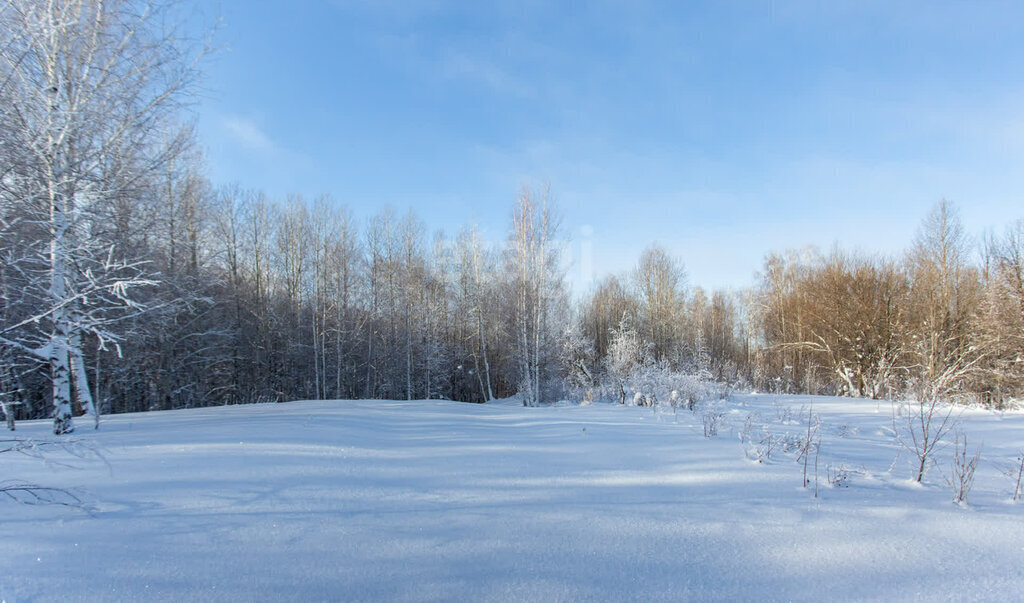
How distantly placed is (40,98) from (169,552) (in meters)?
5.74

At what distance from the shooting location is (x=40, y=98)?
4.86 m

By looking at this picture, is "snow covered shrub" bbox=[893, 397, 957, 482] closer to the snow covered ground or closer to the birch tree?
the snow covered ground

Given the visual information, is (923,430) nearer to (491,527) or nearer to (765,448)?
(765,448)

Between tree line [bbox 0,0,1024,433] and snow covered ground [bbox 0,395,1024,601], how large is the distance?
1.68 metres

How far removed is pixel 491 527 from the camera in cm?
274

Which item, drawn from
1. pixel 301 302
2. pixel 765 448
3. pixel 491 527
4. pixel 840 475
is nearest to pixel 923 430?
pixel 840 475

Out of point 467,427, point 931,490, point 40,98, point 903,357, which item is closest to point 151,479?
point 467,427

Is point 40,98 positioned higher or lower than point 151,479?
higher

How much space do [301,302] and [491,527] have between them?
21.7 m

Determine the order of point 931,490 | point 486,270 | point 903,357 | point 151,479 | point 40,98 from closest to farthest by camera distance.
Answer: point 151,479, point 931,490, point 40,98, point 903,357, point 486,270

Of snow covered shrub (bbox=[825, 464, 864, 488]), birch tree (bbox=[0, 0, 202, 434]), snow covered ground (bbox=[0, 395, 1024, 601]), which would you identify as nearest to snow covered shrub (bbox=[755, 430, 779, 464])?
snow covered ground (bbox=[0, 395, 1024, 601])

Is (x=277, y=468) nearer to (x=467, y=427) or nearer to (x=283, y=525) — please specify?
(x=283, y=525)

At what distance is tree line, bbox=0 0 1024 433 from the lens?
4867 millimetres

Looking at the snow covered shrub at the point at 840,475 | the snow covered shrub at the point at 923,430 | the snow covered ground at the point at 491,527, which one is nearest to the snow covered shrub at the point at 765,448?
the snow covered ground at the point at 491,527
